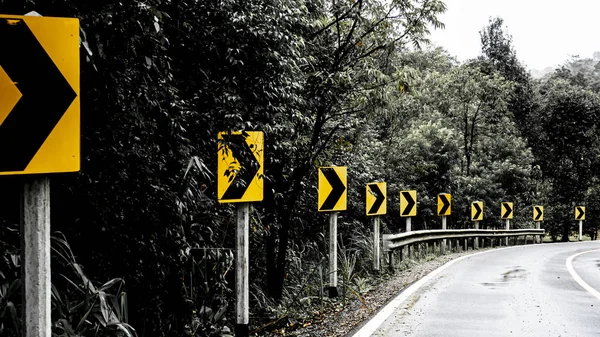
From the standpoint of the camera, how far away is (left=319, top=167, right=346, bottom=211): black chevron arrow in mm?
9352

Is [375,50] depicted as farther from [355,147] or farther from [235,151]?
[355,147]

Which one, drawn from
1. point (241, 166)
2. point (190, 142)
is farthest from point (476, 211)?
point (190, 142)

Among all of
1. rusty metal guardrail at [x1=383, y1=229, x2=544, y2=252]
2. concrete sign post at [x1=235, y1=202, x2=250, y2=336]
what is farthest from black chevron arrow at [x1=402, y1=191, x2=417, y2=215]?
concrete sign post at [x1=235, y1=202, x2=250, y2=336]

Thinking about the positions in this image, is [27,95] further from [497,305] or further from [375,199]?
[375,199]

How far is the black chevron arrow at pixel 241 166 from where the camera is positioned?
5.68m

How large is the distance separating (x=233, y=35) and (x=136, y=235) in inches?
83.4

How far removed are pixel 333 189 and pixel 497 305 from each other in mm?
2950

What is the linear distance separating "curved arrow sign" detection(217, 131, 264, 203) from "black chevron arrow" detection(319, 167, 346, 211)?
3182 mm

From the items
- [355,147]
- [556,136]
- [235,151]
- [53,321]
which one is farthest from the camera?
[556,136]

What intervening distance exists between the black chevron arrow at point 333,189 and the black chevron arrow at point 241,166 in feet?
10.8

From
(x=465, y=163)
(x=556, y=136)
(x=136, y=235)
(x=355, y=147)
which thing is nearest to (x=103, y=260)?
(x=136, y=235)

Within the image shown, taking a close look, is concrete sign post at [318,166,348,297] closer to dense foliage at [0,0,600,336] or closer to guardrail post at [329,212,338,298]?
guardrail post at [329,212,338,298]

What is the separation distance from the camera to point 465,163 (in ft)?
106

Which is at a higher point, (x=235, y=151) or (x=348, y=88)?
(x=348, y=88)
